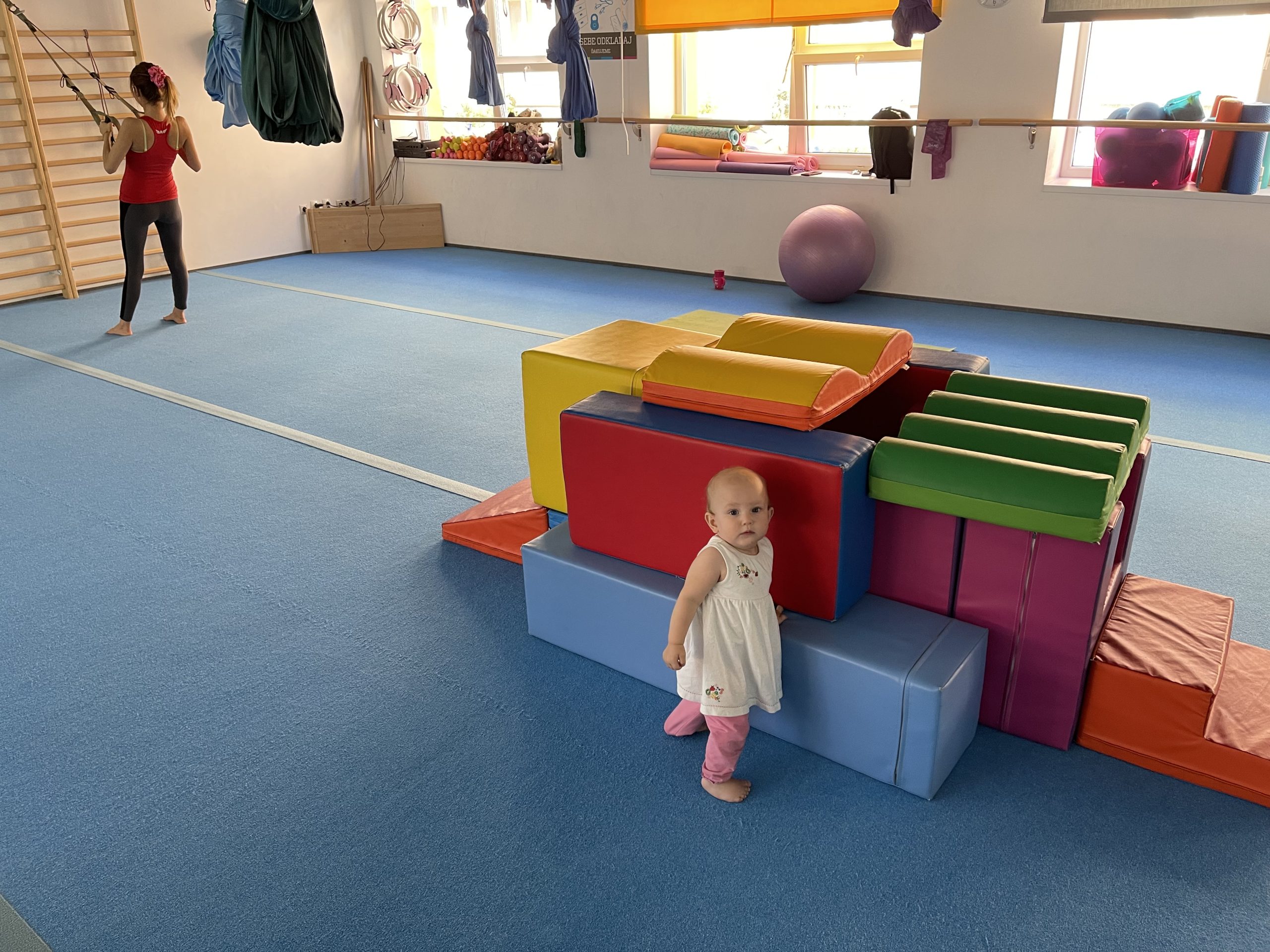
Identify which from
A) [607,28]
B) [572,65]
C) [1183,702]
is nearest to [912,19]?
[572,65]

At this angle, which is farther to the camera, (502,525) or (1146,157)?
(1146,157)

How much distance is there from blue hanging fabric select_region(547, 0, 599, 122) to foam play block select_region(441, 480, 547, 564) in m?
3.70

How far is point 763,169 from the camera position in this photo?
686cm

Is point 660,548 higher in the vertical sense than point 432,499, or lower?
higher

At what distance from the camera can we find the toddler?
199 cm

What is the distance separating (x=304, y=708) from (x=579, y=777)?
2.61 feet

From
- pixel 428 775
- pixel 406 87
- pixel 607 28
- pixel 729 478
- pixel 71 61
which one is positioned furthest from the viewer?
pixel 406 87

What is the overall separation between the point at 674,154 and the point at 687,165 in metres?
0.20

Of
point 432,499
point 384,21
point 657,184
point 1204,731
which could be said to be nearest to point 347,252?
point 384,21

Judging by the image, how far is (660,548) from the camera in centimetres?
243

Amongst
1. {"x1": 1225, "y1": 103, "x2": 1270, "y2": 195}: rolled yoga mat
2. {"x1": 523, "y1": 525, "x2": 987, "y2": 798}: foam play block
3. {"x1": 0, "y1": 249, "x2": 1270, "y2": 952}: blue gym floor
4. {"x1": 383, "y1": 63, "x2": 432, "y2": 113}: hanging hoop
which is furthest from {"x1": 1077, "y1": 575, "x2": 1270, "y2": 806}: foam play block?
{"x1": 383, "y1": 63, "x2": 432, "y2": 113}: hanging hoop

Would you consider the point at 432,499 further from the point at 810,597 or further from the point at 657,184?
the point at 657,184

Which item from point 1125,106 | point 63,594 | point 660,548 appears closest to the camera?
point 660,548

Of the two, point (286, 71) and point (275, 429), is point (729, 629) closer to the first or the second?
point (275, 429)
